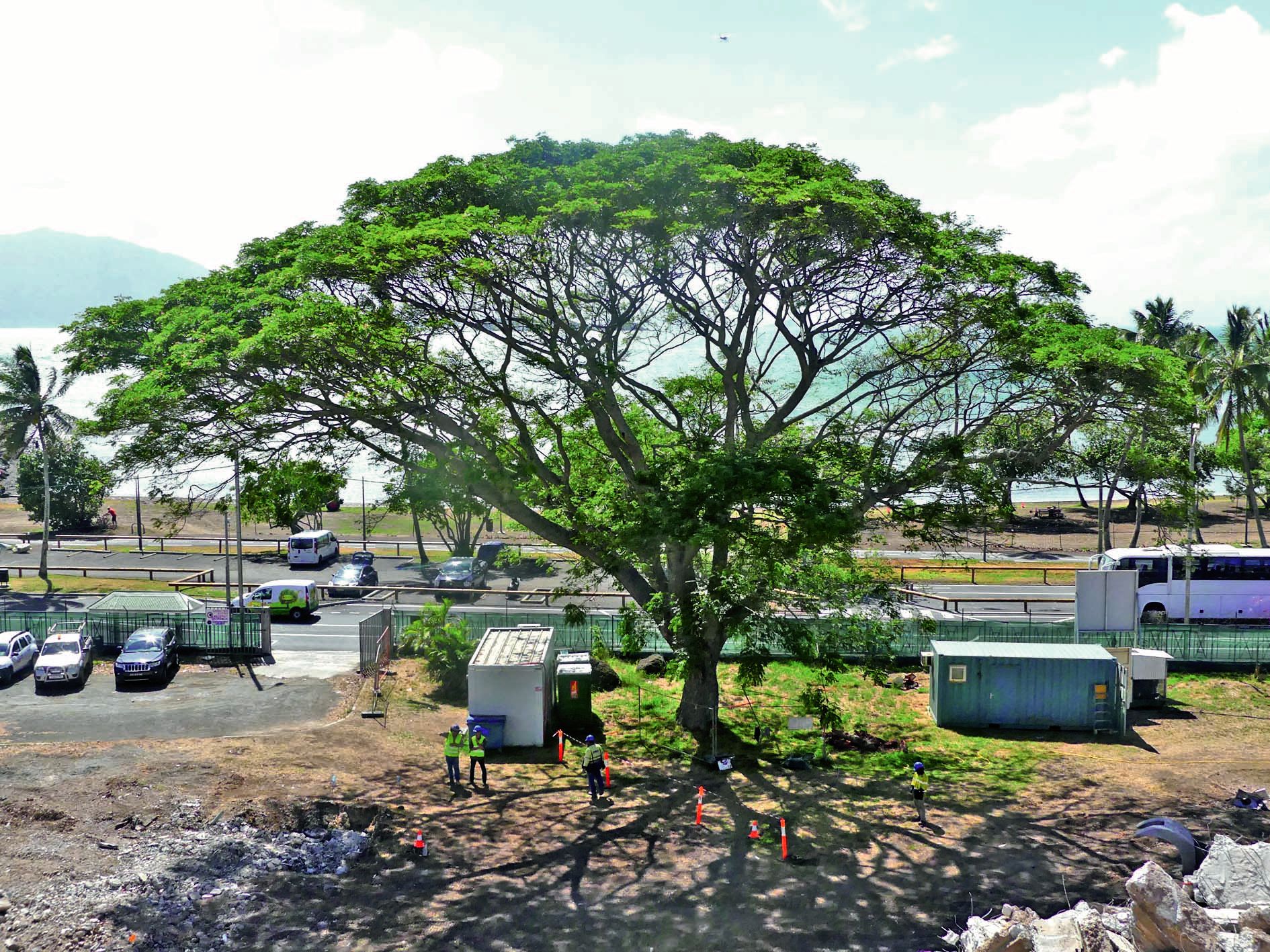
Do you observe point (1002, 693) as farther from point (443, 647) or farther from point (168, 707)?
point (168, 707)

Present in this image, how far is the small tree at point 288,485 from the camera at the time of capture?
22.9 meters

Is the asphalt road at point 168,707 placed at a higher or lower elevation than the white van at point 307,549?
lower

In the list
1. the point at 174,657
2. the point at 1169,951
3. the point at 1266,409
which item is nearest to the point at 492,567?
the point at 174,657

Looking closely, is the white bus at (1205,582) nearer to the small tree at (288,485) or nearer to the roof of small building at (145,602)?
the small tree at (288,485)

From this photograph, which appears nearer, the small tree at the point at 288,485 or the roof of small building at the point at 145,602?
the small tree at the point at 288,485

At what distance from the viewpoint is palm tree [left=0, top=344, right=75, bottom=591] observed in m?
52.5

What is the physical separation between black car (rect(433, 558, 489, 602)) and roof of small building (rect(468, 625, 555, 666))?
65.8ft

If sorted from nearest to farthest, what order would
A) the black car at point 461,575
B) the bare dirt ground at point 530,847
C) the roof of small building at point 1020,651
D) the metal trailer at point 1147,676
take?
the bare dirt ground at point 530,847 → the roof of small building at point 1020,651 → the metal trailer at point 1147,676 → the black car at point 461,575

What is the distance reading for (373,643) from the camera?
28625 millimetres

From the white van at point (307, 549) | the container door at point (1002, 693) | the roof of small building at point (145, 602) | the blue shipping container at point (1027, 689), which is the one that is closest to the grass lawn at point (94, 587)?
the white van at point (307, 549)

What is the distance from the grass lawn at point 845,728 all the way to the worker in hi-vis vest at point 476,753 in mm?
3811

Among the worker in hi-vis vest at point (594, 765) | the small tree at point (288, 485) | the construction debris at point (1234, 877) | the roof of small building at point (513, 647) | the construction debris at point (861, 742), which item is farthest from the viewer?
the construction debris at point (861, 742)

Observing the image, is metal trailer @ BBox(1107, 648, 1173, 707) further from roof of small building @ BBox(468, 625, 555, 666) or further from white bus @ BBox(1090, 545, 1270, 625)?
roof of small building @ BBox(468, 625, 555, 666)

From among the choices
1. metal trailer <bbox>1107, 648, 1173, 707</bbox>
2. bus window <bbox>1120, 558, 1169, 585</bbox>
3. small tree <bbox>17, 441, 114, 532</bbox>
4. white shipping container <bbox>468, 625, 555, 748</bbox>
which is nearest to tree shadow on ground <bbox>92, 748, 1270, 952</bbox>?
white shipping container <bbox>468, 625, 555, 748</bbox>
